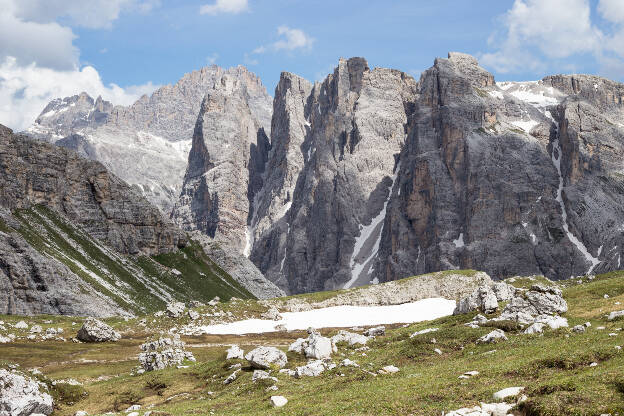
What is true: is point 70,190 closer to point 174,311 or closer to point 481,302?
point 174,311

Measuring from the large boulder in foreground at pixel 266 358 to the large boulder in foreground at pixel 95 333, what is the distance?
47748 millimetres

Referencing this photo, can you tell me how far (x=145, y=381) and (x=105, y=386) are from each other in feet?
11.4

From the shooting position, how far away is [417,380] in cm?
2891

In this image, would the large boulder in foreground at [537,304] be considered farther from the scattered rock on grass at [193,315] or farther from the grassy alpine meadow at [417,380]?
the scattered rock on grass at [193,315]

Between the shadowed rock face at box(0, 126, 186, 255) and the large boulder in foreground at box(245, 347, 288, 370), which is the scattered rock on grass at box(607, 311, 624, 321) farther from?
the shadowed rock face at box(0, 126, 186, 255)

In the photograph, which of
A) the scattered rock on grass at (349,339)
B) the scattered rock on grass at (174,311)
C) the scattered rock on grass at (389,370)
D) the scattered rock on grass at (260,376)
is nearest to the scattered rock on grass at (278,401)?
the scattered rock on grass at (260,376)

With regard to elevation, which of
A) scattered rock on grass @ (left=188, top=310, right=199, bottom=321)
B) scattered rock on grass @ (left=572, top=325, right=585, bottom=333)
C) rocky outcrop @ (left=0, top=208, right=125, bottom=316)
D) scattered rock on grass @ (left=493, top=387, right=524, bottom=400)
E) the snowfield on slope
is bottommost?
the snowfield on slope

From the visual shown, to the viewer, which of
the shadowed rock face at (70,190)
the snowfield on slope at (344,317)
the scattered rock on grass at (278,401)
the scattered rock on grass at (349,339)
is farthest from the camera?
the shadowed rock face at (70,190)

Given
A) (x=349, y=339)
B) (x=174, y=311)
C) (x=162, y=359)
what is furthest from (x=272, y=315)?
(x=349, y=339)

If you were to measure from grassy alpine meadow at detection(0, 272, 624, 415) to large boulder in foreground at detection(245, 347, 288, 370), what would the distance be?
1008 mm

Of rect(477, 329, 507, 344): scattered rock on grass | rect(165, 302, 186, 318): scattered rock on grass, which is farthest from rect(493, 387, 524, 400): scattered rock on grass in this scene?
rect(165, 302, 186, 318): scattered rock on grass

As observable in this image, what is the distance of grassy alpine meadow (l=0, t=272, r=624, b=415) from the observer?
22.9m

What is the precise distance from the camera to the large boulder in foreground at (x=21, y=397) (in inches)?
1280

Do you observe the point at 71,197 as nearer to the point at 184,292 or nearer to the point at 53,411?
the point at 184,292
